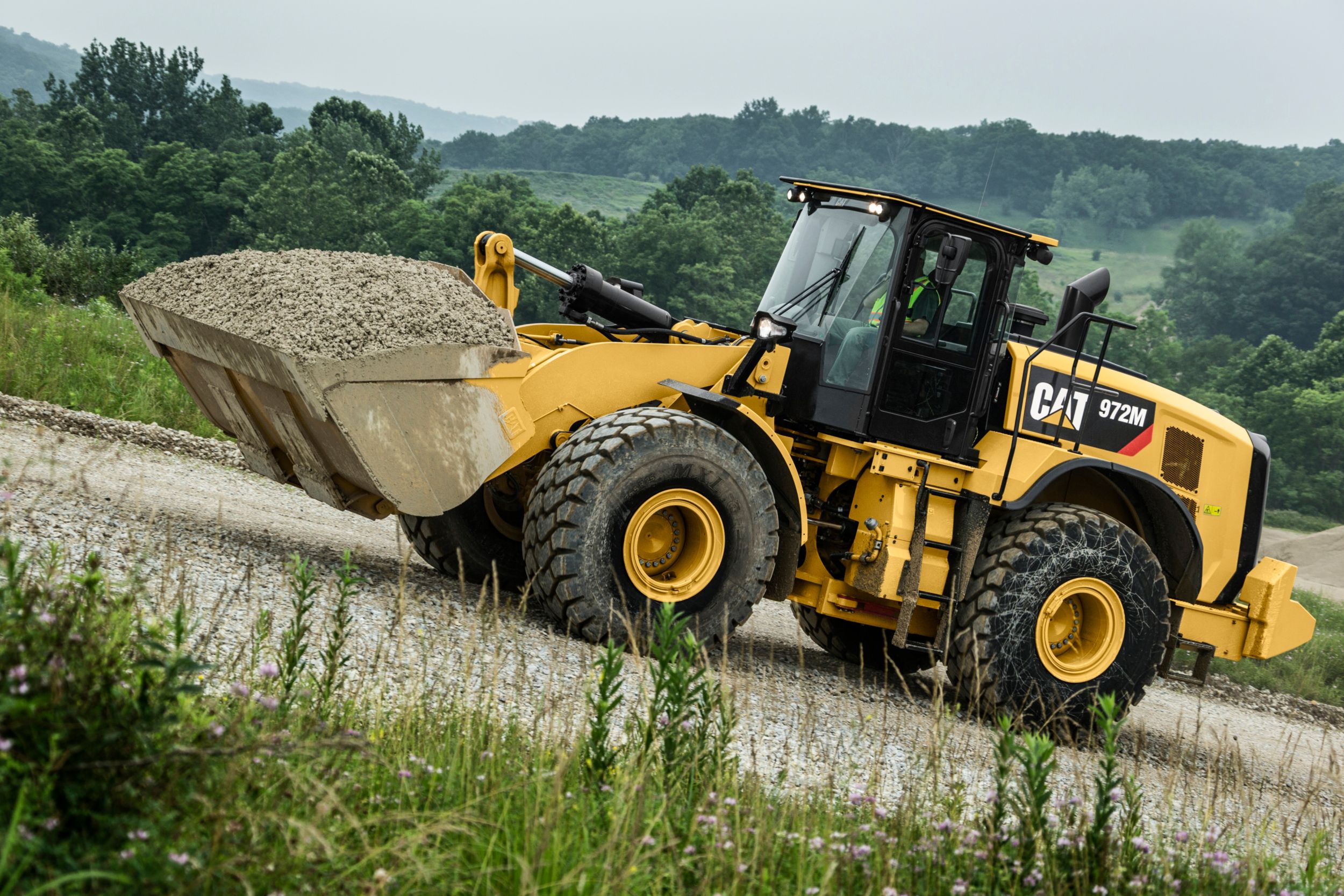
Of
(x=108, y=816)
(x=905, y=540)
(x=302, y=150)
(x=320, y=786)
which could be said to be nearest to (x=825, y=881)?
(x=320, y=786)

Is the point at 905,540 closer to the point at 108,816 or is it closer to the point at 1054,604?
the point at 1054,604

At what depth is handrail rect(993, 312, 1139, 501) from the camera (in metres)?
7.43

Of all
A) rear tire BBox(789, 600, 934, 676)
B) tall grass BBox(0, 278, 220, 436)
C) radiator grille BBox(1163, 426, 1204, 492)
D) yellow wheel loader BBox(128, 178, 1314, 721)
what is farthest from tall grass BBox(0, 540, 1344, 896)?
tall grass BBox(0, 278, 220, 436)

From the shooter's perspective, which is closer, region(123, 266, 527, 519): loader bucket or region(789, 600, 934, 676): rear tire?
region(123, 266, 527, 519): loader bucket

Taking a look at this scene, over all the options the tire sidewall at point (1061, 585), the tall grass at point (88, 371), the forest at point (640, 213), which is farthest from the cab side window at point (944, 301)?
the forest at point (640, 213)

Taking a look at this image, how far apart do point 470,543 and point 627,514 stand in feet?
6.28

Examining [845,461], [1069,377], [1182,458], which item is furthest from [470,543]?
[1182,458]

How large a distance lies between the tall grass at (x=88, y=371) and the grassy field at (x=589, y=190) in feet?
348

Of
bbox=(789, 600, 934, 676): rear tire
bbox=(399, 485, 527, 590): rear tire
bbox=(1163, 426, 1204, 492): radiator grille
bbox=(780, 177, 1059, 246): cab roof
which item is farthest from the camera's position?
bbox=(789, 600, 934, 676): rear tire

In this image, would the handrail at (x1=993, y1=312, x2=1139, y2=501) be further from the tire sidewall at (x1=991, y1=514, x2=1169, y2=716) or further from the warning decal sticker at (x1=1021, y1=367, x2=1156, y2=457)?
the tire sidewall at (x1=991, y1=514, x2=1169, y2=716)

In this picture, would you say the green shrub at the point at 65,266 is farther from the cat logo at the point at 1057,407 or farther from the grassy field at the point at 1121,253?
the grassy field at the point at 1121,253

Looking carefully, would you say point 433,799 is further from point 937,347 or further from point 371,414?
point 937,347

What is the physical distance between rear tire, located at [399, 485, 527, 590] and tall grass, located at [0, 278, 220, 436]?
6.11 metres

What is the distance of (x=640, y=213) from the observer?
259 feet
